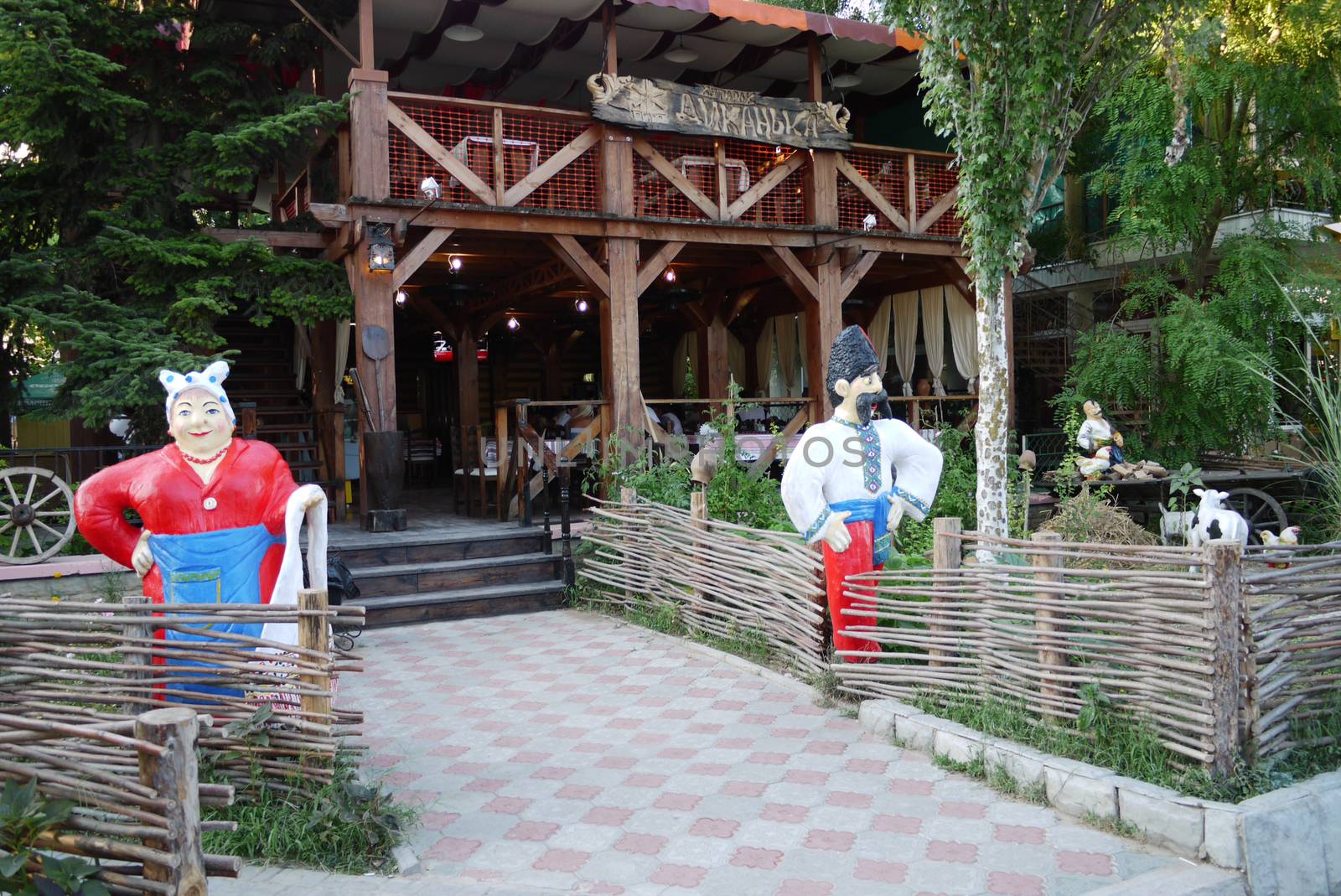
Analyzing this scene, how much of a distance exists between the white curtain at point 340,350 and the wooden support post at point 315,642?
22.6 ft

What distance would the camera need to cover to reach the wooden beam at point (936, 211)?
38.8 feet

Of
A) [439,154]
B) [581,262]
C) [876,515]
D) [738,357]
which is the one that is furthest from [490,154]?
[738,357]

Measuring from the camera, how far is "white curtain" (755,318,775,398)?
54.9 feet

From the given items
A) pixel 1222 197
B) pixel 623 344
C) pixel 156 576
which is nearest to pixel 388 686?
pixel 156 576

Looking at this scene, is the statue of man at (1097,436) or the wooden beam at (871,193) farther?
the wooden beam at (871,193)

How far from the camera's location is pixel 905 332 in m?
15.1

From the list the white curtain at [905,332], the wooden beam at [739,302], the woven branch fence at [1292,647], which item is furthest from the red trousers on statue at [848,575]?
the white curtain at [905,332]

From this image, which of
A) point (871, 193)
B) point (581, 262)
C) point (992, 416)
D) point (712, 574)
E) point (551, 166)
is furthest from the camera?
point (871, 193)

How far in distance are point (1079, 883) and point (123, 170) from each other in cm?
930

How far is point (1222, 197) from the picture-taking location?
1224 centimetres

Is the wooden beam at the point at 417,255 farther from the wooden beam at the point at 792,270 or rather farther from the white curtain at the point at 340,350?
the wooden beam at the point at 792,270

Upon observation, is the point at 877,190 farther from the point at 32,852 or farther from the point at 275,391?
the point at 32,852

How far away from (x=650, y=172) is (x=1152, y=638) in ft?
27.8

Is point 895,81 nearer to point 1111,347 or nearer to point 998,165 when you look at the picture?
point 1111,347
